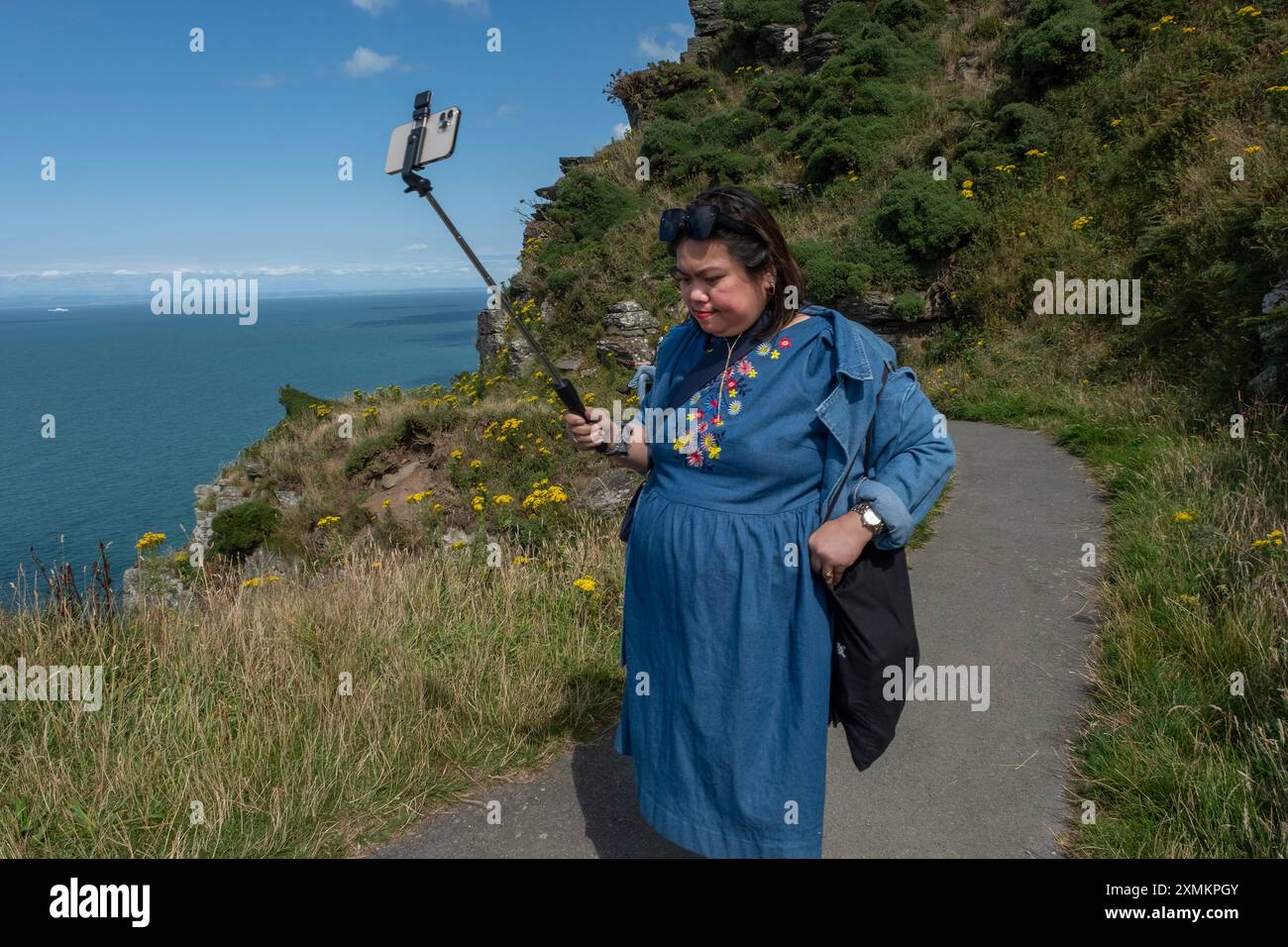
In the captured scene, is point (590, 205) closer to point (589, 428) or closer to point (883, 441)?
point (589, 428)

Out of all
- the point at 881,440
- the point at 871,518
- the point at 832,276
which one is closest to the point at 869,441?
the point at 881,440

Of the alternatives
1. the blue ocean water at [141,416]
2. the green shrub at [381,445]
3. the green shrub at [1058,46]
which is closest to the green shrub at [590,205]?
the green shrub at [381,445]

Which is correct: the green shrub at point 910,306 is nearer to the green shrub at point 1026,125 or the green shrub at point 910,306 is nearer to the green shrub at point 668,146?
the green shrub at point 1026,125

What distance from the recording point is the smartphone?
5.58 ft

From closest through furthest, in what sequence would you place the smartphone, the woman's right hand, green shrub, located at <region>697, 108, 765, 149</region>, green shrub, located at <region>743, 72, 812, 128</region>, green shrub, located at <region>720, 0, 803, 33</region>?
1. the smartphone
2. the woman's right hand
3. green shrub, located at <region>743, 72, 812, 128</region>
4. green shrub, located at <region>697, 108, 765, 149</region>
5. green shrub, located at <region>720, 0, 803, 33</region>

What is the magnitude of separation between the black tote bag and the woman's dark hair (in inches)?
14.5

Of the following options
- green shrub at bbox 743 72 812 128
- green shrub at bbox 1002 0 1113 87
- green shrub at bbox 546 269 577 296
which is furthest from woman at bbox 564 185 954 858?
green shrub at bbox 743 72 812 128

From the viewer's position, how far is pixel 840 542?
198 cm

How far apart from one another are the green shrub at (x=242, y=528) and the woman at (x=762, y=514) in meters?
11.8

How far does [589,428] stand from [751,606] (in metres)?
0.72

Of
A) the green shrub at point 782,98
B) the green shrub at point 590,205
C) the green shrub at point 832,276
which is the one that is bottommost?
the green shrub at point 832,276

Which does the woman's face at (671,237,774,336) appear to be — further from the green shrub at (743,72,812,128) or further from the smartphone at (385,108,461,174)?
the green shrub at (743,72,812,128)

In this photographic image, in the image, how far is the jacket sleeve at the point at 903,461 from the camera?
77.8 inches
